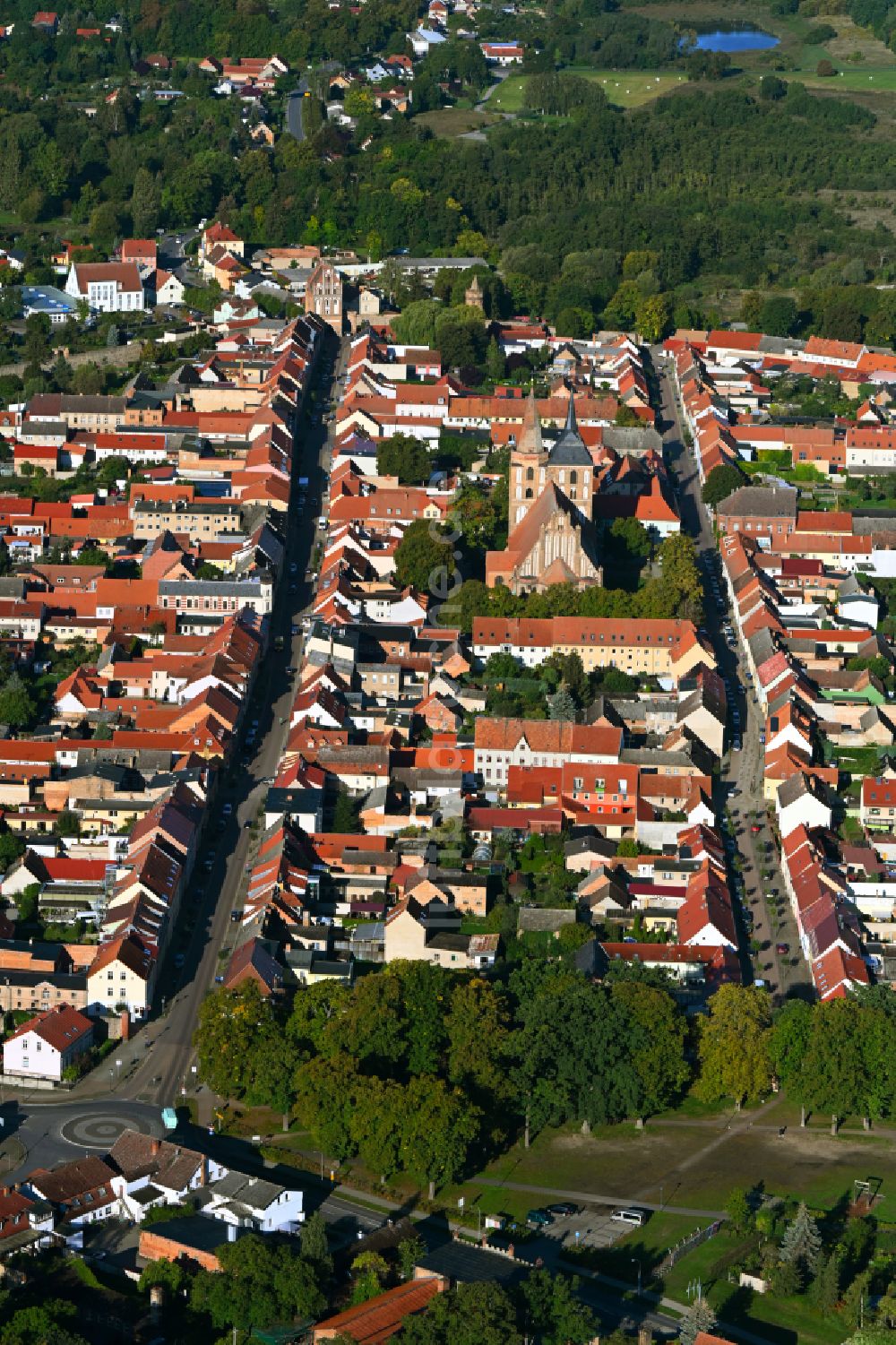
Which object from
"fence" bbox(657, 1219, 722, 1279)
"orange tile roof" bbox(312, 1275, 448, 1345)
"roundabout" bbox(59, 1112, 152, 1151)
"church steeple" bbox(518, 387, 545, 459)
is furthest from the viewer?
"church steeple" bbox(518, 387, 545, 459)

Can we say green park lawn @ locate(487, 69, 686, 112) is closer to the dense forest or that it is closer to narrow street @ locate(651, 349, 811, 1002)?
the dense forest

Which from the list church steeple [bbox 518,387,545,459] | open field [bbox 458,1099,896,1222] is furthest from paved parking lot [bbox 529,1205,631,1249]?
church steeple [bbox 518,387,545,459]

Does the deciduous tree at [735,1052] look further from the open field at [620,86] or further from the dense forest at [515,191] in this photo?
the open field at [620,86]

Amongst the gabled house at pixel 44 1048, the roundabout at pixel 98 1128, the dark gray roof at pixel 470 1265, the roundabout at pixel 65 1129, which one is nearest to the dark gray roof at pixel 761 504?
the gabled house at pixel 44 1048

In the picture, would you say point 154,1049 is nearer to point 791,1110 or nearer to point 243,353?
point 791,1110

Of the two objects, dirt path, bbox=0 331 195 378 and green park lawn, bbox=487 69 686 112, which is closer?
dirt path, bbox=0 331 195 378

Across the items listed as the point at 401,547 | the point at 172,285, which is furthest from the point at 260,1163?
the point at 172,285

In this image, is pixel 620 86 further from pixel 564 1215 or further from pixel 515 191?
pixel 564 1215
